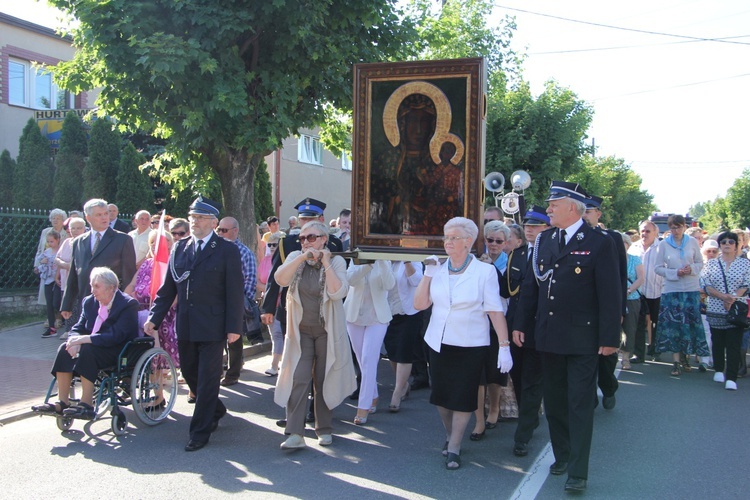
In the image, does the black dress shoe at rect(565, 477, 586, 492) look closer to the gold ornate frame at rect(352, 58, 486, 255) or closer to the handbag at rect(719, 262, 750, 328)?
the gold ornate frame at rect(352, 58, 486, 255)

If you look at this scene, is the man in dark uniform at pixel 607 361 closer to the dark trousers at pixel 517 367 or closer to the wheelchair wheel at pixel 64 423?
the dark trousers at pixel 517 367

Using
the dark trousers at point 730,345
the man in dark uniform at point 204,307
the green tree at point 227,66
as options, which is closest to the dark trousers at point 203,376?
the man in dark uniform at point 204,307

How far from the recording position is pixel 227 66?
1030cm

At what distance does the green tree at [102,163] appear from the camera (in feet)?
58.5

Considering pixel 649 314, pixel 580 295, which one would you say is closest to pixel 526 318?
pixel 580 295

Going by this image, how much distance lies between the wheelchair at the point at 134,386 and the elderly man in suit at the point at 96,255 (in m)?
1.03

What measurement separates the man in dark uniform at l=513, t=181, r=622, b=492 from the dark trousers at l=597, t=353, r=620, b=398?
183cm

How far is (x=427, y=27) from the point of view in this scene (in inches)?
518

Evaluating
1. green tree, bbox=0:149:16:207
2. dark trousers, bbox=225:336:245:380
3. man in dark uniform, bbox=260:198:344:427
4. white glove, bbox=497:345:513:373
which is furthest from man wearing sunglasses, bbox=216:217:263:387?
green tree, bbox=0:149:16:207

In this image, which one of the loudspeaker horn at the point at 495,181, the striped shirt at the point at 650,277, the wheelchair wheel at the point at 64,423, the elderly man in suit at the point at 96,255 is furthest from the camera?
the loudspeaker horn at the point at 495,181

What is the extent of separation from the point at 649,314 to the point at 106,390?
7.83 meters

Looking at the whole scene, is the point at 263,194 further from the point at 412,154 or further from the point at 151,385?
the point at 412,154

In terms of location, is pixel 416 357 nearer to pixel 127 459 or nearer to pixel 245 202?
pixel 127 459

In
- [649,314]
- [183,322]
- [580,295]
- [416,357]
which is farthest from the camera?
[649,314]
